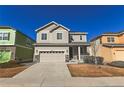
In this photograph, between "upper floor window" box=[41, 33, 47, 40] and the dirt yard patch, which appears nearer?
the dirt yard patch

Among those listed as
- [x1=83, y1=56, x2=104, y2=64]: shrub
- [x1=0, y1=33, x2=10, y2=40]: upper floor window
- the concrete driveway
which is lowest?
the concrete driveway

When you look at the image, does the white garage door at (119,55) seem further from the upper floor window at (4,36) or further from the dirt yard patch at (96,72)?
the upper floor window at (4,36)

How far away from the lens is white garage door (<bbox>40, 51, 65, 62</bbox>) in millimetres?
21109

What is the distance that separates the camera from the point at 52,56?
2122 centimetres

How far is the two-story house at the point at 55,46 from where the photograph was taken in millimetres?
21203

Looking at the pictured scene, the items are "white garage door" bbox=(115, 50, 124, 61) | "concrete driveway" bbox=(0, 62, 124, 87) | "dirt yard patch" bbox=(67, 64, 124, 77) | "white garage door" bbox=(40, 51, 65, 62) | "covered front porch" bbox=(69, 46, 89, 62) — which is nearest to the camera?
"concrete driveway" bbox=(0, 62, 124, 87)

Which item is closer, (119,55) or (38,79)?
(38,79)

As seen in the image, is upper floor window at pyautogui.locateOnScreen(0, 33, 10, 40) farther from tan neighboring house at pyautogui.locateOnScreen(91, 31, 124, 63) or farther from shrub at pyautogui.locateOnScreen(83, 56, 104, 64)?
tan neighboring house at pyautogui.locateOnScreen(91, 31, 124, 63)

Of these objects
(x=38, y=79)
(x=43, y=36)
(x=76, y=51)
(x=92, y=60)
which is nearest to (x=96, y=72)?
(x=38, y=79)

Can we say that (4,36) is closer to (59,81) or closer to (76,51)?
(76,51)

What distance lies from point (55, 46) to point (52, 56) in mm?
1784

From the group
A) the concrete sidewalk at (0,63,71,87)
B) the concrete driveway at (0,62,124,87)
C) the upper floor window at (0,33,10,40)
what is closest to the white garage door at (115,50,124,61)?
the concrete driveway at (0,62,124,87)

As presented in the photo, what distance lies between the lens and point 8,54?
20156 mm
